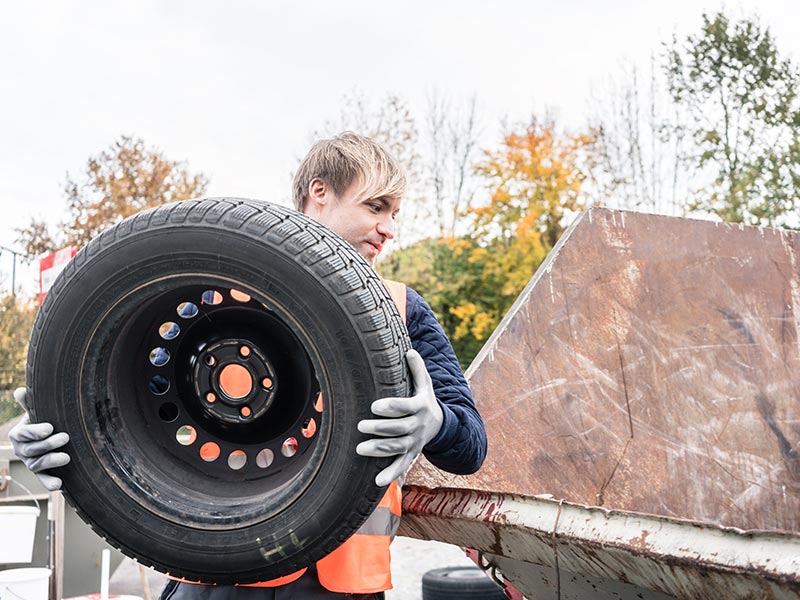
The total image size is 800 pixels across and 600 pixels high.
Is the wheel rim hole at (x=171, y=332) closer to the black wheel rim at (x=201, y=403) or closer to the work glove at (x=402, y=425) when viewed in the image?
the black wheel rim at (x=201, y=403)

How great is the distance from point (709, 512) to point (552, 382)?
652 mm

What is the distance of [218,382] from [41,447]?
370mm

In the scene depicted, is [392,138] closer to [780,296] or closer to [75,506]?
[780,296]

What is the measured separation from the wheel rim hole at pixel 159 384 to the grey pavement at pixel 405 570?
186 inches

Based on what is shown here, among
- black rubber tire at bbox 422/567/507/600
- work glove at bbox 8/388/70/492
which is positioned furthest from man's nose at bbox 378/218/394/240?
black rubber tire at bbox 422/567/507/600

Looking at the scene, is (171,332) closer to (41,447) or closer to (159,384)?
(159,384)

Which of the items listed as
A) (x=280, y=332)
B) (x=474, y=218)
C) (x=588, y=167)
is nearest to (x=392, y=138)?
(x=474, y=218)

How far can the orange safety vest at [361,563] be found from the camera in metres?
1.86

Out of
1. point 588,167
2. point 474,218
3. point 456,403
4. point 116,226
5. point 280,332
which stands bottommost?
point 456,403

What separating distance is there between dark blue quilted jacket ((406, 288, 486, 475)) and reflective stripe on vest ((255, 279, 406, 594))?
0.16 m

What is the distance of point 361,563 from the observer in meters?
1.89

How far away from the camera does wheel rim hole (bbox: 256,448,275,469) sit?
1858 millimetres

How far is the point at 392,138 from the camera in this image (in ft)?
64.5

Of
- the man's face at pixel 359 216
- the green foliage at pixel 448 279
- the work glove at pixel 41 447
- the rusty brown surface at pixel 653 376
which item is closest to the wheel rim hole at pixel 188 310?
the work glove at pixel 41 447
